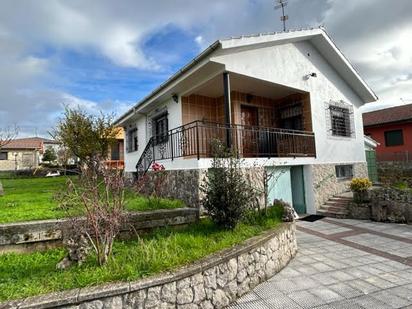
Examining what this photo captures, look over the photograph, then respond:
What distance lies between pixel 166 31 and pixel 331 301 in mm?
9800

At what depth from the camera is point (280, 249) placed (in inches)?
228

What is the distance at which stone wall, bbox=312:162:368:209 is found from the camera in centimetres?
1132

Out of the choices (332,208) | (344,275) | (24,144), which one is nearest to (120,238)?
(344,275)

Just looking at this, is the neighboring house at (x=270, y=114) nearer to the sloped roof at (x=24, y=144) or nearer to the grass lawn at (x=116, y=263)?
the grass lawn at (x=116, y=263)

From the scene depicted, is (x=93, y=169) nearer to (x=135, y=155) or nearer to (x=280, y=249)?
(x=280, y=249)

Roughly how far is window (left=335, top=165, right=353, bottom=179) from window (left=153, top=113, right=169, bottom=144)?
8323 millimetres

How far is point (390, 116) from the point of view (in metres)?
23.3

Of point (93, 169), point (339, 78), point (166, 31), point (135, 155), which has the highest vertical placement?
point (166, 31)

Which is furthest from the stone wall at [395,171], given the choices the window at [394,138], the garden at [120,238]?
the garden at [120,238]

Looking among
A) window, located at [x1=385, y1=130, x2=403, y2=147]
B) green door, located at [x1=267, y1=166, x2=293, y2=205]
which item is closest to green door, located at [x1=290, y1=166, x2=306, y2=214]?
green door, located at [x1=267, y1=166, x2=293, y2=205]

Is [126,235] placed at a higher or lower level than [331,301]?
higher

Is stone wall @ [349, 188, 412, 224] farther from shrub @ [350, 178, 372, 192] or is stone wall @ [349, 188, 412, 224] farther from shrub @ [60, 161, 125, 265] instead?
shrub @ [60, 161, 125, 265]

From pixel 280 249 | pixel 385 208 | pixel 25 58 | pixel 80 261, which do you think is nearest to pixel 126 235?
pixel 80 261

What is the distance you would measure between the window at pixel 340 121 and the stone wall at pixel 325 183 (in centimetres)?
193
